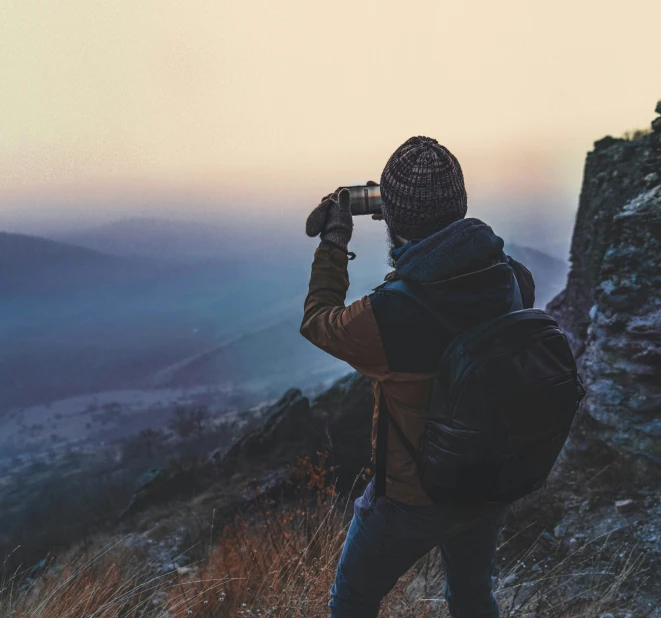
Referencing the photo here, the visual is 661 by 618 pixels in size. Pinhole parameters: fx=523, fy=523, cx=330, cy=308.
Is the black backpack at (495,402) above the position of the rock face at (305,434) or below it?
above

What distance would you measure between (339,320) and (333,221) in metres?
0.40

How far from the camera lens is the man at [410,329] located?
138cm

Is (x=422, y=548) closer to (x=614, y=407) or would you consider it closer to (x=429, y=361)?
(x=429, y=361)

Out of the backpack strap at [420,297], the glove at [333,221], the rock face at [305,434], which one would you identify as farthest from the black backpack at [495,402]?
the rock face at [305,434]

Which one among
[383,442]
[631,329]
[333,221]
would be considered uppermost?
[333,221]

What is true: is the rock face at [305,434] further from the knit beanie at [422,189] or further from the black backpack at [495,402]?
the knit beanie at [422,189]

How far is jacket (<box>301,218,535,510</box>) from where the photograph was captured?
1359 mm

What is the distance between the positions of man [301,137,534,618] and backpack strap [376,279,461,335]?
11 mm

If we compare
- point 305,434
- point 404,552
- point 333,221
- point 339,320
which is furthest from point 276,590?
point 305,434

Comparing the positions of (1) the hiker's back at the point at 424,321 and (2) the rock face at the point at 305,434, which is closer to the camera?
(1) the hiker's back at the point at 424,321

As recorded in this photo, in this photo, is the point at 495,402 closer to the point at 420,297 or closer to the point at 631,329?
the point at 420,297

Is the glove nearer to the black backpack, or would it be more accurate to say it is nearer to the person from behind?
the person from behind

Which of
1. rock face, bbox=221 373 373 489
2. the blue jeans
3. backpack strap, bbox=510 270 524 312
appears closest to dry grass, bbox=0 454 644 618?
the blue jeans

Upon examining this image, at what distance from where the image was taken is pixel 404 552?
1624mm
